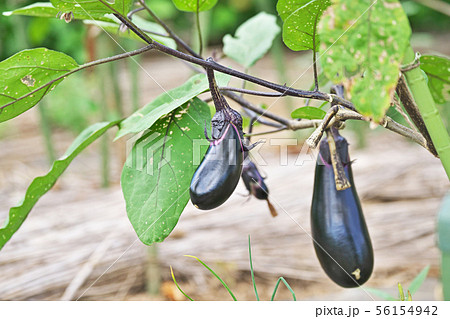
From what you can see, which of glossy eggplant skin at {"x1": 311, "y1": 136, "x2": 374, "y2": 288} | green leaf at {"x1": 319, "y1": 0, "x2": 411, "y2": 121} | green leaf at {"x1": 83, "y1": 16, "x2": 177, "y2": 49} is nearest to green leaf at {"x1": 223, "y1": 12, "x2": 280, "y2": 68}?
green leaf at {"x1": 83, "y1": 16, "x2": 177, "y2": 49}

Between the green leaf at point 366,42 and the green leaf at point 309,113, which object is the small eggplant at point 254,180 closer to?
the green leaf at point 309,113

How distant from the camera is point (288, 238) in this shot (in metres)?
0.98

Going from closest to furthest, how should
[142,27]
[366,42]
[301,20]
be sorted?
[366,42] → [301,20] → [142,27]

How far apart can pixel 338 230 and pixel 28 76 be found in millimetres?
209

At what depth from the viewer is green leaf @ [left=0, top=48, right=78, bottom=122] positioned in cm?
27

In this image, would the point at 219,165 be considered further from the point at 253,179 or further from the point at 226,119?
the point at 253,179

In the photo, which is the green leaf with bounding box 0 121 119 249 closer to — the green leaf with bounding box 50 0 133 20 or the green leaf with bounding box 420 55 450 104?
the green leaf with bounding box 50 0 133 20

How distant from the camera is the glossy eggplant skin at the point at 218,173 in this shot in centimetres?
24

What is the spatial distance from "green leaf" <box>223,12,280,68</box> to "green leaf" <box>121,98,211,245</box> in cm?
16

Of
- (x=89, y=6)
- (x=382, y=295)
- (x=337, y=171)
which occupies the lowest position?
(x=382, y=295)

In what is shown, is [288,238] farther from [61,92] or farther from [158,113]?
[61,92]

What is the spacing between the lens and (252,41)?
0.47 m

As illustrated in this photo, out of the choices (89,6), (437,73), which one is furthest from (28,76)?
(437,73)
